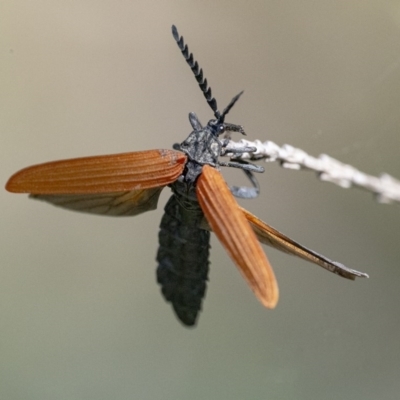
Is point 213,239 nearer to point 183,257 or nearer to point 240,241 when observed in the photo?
point 183,257

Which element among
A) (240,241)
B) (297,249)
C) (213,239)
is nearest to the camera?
(240,241)

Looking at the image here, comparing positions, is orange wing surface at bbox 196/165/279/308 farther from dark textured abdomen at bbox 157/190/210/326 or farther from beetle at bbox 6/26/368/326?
dark textured abdomen at bbox 157/190/210/326

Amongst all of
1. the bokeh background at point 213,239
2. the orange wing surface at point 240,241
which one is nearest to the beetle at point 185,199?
the orange wing surface at point 240,241

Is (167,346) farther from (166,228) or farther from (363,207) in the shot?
(363,207)

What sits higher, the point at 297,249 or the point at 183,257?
the point at 183,257

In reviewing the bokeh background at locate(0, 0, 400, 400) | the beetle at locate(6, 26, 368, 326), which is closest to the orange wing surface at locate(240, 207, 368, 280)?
the beetle at locate(6, 26, 368, 326)

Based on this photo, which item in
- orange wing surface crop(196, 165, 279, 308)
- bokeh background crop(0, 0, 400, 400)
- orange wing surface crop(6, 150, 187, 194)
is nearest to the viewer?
orange wing surface crop(196, 165, 279, 308)

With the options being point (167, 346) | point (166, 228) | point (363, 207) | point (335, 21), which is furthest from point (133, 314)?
point (335, 21)

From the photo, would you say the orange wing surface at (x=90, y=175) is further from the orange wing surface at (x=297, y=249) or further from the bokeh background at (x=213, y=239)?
the bokeh background at (x=213, y=239)

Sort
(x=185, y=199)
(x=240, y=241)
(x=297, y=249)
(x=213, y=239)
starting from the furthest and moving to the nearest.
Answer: (x=213, y=239) < (x=185, y=199) < (x=297, y=249) < (x=240, y=241)

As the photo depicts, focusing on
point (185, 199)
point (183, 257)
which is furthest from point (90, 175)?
point (183, 257)
